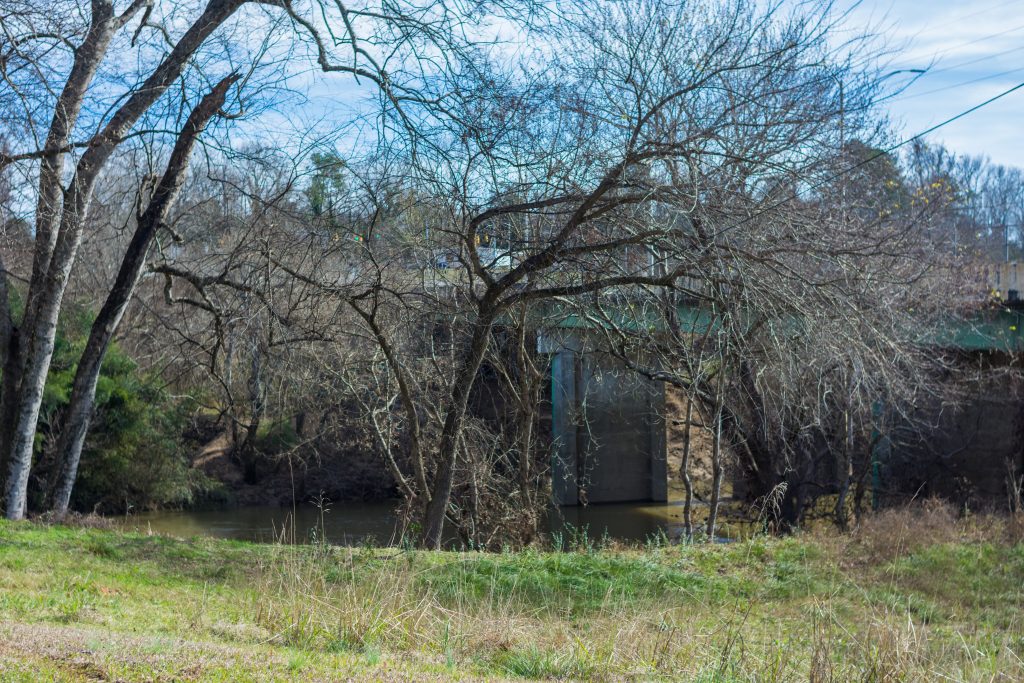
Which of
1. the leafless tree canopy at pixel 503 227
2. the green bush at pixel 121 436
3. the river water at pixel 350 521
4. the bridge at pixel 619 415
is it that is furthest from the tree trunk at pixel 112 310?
the green bush at pixel 121 436

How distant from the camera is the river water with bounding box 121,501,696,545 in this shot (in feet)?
69.9

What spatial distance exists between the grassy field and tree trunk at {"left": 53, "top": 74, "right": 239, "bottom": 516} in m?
2.25

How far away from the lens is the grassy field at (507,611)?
5215 millimetres

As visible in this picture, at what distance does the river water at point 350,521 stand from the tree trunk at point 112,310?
23.2ft

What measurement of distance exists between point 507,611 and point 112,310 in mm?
8139

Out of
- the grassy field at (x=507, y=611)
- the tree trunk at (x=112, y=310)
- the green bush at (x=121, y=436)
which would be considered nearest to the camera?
the grassy field at (x=507, y=611)

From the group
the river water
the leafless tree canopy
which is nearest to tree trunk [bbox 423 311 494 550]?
the leafless tree canopy

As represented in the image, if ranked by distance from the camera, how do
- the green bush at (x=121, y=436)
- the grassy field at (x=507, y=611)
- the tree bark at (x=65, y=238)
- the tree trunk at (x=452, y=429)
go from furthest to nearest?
the green bush at (x=121, y=436), the tree trunk at (x=452, y=429), the tree bark at (x=65, y=238), the grassy field at (x=507, y=611)

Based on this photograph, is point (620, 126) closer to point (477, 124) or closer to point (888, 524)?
point (477, 124)

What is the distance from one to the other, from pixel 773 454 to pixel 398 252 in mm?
9549

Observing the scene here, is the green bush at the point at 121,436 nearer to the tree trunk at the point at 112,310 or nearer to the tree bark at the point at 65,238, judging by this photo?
the tree trunk at the point at 112,310

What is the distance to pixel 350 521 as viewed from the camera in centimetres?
2384

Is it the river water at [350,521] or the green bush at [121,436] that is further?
the river water at [350,521]

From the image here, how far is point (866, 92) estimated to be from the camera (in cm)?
1202
